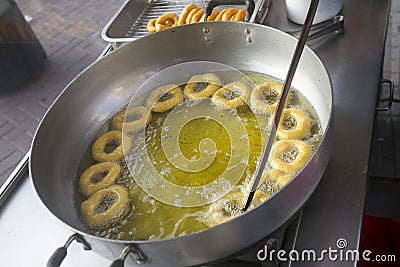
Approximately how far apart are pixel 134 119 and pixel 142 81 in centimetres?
17

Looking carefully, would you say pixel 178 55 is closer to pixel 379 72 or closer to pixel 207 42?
pixel 207 42

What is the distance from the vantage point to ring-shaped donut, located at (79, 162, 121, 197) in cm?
104

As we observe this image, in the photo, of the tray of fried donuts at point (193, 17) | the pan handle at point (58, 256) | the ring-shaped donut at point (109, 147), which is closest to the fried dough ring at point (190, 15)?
the tray of fried donuts at point (193, 17)

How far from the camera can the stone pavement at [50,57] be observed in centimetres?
173

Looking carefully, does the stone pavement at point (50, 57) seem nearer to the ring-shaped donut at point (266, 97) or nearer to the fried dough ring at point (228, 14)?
the fried dough ring at point (228, 14)

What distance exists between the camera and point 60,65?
6.70 ft

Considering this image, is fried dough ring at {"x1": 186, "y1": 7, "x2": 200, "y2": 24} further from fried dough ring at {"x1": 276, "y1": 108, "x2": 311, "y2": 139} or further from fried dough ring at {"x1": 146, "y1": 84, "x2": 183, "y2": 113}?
fried dough ring at {"x1": 276, "y1": 108, "x2": 311, "y2": 139}

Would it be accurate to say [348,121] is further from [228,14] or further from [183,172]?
[228,14]

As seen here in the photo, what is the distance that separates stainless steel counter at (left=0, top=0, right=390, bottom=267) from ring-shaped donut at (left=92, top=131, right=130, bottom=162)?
0.66 ft

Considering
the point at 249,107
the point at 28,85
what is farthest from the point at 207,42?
the point at 28,85

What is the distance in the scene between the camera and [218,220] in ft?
2.90

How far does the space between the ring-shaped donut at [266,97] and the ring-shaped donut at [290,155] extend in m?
0.15

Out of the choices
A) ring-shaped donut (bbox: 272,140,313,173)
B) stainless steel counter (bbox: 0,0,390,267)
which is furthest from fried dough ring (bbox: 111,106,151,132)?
ring-shaped donut (bbox: 272,140,313,173)

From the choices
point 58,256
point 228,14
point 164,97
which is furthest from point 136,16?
point 58,256
